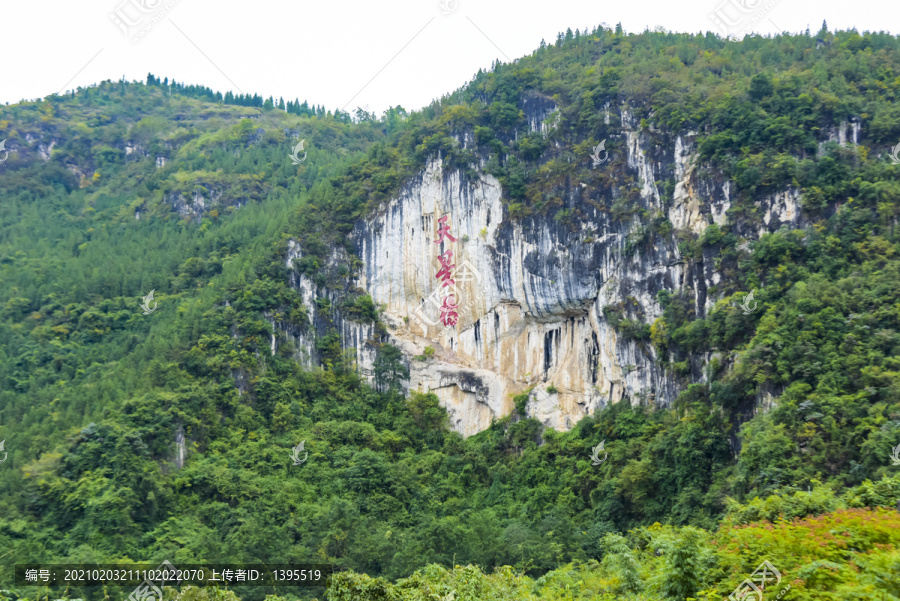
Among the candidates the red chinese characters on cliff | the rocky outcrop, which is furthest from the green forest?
the red chinese characters on cliff

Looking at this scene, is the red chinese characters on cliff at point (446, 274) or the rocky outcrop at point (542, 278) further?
the red chinese characters on cliff at point (446, 274)

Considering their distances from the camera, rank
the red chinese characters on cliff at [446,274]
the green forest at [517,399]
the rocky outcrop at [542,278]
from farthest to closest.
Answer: the red chinese characters on cliff at [446,274], the rocky outcrop at [542,278], the green forest at [517,399]

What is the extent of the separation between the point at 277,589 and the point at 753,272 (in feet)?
55.5

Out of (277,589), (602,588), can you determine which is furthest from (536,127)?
(602,588)

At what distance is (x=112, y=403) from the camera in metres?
26.0

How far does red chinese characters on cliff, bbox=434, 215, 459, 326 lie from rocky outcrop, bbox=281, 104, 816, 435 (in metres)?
0.23

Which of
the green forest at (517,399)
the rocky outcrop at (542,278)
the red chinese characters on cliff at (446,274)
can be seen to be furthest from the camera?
the red chinese characters on cliff at (446,274)

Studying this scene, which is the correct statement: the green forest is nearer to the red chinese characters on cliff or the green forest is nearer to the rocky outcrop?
the rocky outcrop

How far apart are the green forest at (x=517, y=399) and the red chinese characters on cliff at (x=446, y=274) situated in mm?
2545

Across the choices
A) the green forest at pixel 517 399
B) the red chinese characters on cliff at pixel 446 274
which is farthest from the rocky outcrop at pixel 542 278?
the green forest at pixel 517 399

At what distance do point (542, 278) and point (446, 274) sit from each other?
4.21 m

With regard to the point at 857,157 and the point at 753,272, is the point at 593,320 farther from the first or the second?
the point at 857,157

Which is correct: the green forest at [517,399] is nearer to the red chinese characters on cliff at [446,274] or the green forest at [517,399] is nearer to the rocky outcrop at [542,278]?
the rocky outcrop at [542,278]

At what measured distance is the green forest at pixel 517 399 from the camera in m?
19.5
